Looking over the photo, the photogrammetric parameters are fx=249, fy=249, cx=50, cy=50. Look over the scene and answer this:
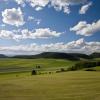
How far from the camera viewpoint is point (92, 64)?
451 ft

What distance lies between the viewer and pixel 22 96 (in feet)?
100

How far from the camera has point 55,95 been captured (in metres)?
31.0

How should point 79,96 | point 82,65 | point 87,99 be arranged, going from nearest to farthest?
1. point 87,99
2. point 79,96
3. point 82,65

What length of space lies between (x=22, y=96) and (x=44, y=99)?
3.44m

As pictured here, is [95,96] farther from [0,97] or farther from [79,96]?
[0,97]

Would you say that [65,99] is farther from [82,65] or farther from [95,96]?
[82,65]

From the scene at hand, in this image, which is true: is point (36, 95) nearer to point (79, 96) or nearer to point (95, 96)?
point (79, 96)

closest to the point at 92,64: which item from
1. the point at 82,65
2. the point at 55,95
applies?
the point at 82,65

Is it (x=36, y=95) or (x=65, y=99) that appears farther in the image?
(x=36, y=95)

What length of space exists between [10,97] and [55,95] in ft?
18.1

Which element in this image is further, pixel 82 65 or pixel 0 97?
pixel 82 65

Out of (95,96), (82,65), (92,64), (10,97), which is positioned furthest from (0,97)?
(92,64)

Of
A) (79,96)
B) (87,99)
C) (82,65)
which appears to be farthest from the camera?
(82,65)

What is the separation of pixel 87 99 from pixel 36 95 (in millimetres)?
6783
